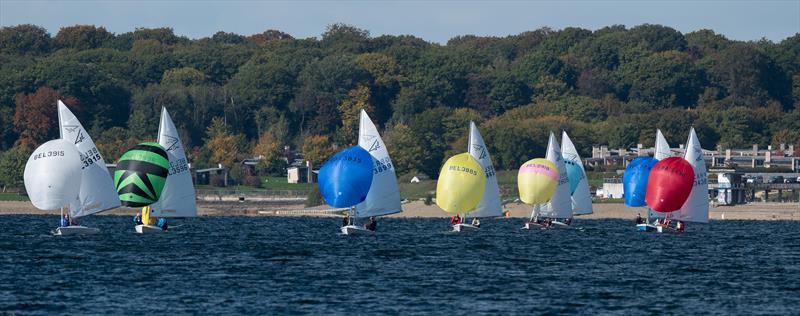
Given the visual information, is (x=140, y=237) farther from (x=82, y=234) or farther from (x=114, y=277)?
(x=114, y=277)

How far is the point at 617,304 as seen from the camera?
54594 millimetres

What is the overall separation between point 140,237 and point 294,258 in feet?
56.5

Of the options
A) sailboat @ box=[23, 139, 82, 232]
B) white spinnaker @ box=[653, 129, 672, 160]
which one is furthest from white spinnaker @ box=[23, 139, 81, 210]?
white spinnaker @ box=[653, 129, 672, 160]

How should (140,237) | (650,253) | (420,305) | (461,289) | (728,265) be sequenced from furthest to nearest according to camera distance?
1. (140,237)
2. (650,253)
3. (728,265)
4. (461,289)
5. (420,305)

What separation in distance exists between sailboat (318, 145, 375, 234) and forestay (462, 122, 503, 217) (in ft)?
35.5

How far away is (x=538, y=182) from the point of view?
103062mm

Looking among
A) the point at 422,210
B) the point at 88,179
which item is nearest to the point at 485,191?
the point at 88,179

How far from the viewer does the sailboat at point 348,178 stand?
281 feet

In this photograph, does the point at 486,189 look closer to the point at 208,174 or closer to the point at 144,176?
the point at 144,176

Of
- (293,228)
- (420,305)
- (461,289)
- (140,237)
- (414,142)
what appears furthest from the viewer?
(414,142)

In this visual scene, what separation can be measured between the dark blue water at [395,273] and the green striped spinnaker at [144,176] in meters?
2.26

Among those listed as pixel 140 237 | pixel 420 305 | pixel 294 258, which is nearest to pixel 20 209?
pixel 140 237

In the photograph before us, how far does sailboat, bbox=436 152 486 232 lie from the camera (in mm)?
92375

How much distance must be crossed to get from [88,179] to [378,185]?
15773mm
